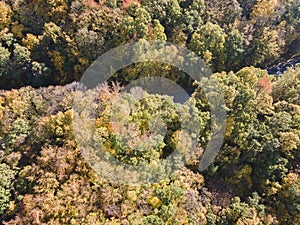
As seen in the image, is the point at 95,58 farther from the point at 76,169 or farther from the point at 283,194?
the point at 283,194

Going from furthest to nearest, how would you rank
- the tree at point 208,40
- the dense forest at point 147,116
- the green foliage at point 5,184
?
the tree at point 208,40 < the green foliage at point 5,184 < the dense forest at point 147,116

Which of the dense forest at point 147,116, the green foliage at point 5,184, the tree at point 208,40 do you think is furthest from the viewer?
the tree at point 208,40

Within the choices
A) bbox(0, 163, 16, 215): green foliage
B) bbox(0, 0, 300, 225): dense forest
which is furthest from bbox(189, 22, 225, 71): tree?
bbox(0, 163, 16, 215): green foliage

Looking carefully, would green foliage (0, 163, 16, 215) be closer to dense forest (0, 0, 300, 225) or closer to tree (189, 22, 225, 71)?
dense forest (0, 0, 300, 225)

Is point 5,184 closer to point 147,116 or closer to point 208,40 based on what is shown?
point 147,116

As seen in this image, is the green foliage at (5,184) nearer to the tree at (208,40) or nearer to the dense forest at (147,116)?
the dense forest at (147,116)

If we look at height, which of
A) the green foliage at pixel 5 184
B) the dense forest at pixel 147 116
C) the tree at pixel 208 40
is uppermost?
the tree at pixel 208 40

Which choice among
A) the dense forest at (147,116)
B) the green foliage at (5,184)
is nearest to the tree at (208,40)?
the dense forest at (147,116)

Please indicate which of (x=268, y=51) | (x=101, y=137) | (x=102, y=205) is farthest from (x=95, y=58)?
(x=268, y=51)
